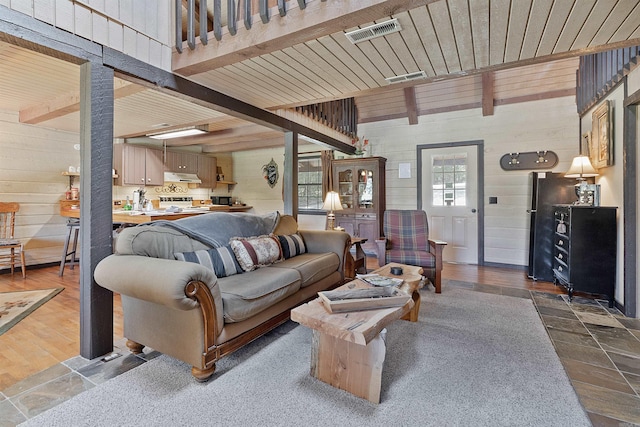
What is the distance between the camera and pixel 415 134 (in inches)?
217

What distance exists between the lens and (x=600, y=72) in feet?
11.2

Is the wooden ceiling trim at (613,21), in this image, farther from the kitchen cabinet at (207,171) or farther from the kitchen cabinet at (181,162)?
the kitchen cabinet at (207,171)

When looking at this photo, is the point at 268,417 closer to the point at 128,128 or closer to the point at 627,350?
the point at 627,350

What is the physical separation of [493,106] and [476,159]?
81 cm

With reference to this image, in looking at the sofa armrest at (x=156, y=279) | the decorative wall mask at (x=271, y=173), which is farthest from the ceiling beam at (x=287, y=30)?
the decorative wall mask at (x=271, y=173)

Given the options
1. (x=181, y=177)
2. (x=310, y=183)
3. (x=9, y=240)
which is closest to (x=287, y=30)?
(x=9, y=240)

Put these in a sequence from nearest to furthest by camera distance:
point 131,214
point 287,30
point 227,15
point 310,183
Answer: point 287,30
point 227,15
point 131,214
point 310,183

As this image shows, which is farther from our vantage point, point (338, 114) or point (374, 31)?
point (338, 114)

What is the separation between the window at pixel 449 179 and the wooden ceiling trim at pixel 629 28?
3.05m

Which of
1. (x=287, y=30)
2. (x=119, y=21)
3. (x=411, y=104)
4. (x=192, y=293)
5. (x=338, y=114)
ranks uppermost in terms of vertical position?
(x=411, y=104)

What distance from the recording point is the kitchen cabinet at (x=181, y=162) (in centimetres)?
636

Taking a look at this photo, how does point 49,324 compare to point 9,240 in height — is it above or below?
below

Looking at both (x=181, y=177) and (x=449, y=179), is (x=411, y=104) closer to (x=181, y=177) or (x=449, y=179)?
(x=449, y=179)

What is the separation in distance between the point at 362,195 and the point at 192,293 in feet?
14.3
